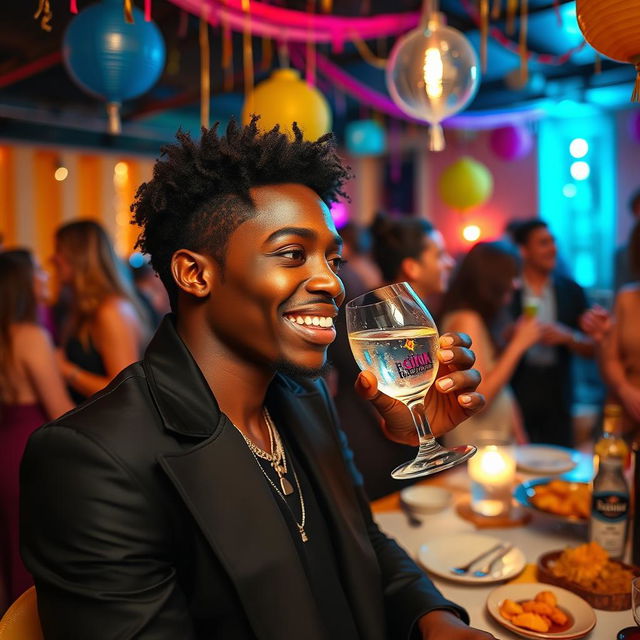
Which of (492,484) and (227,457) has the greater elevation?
(227,457)

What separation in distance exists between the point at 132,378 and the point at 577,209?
8377mm

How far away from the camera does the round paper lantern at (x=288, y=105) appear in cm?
271

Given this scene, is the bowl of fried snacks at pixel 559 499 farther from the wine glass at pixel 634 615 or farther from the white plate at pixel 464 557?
the wine glass at pixel 634 615

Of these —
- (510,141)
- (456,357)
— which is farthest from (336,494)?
(510,141)

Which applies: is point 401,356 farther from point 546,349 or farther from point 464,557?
point 546,349

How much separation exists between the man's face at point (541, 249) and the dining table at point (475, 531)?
229cm

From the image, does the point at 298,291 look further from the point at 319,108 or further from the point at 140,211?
the point at 319,108

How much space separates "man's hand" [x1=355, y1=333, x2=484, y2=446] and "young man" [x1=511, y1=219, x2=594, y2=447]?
8.79 feet

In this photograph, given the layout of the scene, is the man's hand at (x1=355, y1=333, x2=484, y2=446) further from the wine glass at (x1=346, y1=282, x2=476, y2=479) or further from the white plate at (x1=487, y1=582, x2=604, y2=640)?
the white plate at (x1=487, y1=582, x2=604, y2=640)

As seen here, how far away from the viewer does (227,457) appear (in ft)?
3.51

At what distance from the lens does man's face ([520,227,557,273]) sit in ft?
13.4

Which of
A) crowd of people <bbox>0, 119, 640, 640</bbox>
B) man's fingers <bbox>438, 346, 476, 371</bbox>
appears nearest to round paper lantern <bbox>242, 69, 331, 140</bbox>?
crowd of people <bbox>0, 119, 640, 640</bbox>

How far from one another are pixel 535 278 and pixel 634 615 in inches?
132

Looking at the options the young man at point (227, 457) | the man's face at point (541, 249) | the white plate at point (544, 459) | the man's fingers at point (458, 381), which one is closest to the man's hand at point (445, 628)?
the young man at point (227, 457)
